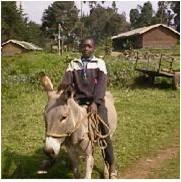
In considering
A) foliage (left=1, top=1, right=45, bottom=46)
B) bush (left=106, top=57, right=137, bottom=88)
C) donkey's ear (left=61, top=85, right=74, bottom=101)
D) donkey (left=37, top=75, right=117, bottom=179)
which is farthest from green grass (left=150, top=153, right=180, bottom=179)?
foliage (left=1, top=1, right=45, bottom=46)

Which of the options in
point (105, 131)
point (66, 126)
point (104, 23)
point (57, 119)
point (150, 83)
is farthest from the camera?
point (104, 23)

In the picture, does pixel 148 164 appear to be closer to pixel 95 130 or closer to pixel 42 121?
pixel 95 130

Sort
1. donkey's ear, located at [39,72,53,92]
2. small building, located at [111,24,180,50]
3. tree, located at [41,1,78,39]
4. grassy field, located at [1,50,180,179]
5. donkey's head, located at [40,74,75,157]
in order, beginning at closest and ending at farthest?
donkey's head, located at [40,74,75,157] < donkey's ear, located at [39,72,53,92] < grassy field, located at [1,50,180,179] < small building, located at [111,24,180,50] < tree, located at [41,1,78,39]

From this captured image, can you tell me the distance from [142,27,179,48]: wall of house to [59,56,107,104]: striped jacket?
128 ft

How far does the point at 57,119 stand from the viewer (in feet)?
13.0

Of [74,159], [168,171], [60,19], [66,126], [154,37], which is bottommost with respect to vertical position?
[168,171]

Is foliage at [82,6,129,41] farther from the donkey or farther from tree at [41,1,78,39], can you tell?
the donkey

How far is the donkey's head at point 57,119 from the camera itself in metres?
3.87

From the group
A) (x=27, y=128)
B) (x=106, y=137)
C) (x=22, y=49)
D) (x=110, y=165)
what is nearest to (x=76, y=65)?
(x=106, y=137)

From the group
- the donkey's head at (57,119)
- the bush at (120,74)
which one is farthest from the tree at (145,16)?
the donkey's head at (57,119)

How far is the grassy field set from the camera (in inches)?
236

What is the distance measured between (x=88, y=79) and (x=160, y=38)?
1586 inches

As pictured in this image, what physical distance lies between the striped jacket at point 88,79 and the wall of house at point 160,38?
128 feet

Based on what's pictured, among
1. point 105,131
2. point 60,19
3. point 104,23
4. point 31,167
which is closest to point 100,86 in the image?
point 105,131
